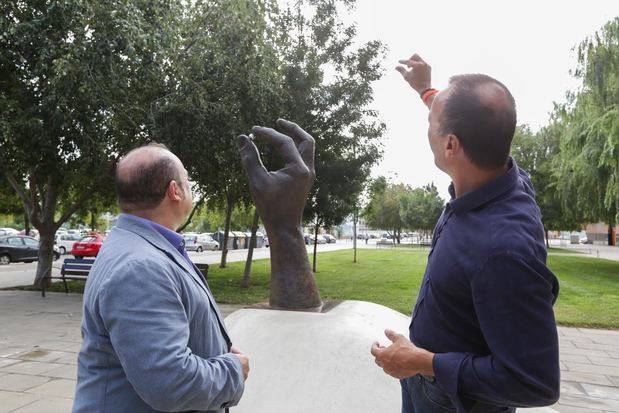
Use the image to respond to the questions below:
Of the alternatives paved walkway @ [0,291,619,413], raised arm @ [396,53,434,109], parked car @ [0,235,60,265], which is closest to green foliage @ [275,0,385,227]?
paved walkway @ [0,291,619,413]

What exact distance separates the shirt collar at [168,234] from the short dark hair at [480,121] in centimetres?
101

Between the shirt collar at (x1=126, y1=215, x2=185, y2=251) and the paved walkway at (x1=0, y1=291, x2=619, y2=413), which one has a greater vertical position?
the shirt collar at (x1=126, y1=215, x2=185, y2=251)

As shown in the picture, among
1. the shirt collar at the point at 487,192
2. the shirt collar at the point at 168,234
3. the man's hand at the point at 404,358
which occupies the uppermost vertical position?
the shirt collar at the point at 487,192

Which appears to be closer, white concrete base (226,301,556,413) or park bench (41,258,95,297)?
white concrete base (226,301,556,413)

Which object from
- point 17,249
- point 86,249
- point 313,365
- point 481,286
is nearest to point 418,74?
point 481,286

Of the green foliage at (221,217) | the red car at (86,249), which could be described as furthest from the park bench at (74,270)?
the red car at (86,249)

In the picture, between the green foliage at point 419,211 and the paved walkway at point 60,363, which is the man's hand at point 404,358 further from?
the green foliage at point 419,211

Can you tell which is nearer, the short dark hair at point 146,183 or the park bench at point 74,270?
the short dark hair at point 146,183

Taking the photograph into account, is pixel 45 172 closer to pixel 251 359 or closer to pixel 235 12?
pixel 235 12

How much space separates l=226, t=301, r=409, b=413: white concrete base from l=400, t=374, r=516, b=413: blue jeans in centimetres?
196

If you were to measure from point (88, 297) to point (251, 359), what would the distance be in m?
2.75

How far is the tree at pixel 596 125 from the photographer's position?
1543cm

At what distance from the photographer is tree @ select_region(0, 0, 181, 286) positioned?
371 inches

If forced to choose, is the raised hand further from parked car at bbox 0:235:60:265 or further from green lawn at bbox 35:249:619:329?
parked car at bbox 0:235:60:265
